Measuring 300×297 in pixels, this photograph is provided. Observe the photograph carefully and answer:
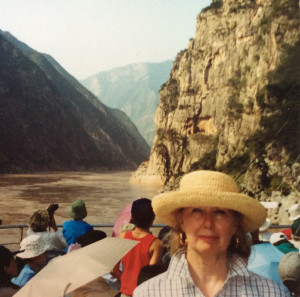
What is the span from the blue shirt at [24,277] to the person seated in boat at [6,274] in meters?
0.06

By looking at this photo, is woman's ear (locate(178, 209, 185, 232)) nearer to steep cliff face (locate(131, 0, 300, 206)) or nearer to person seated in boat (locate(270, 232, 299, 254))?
person seated in boat (locate(270, 232, 299, 254))

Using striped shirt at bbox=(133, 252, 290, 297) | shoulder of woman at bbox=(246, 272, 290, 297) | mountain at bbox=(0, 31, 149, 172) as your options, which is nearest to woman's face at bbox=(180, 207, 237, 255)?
striped shirt at bbox=(133, 252, 290, 297)

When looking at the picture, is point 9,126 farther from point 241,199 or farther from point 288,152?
point 241,199

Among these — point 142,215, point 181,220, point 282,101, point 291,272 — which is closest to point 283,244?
point 291,272

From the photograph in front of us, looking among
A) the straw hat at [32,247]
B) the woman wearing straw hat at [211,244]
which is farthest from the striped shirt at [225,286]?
the straw hat at [32,247]

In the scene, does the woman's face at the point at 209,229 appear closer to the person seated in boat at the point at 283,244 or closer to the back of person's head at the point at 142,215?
the back of person's head at the point at 142,215

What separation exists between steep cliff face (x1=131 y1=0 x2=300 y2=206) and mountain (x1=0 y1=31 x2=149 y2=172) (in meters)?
40.1

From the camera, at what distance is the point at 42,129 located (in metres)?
128

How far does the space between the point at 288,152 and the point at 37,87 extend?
4626 inches

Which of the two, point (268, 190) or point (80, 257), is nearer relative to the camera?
point (80, 257)

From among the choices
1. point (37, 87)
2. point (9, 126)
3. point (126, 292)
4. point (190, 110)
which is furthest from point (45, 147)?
point (126, 292)

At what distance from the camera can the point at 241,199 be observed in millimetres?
2000

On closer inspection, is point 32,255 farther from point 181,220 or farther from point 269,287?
point 269,287

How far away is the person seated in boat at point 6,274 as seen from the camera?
3250 mm
